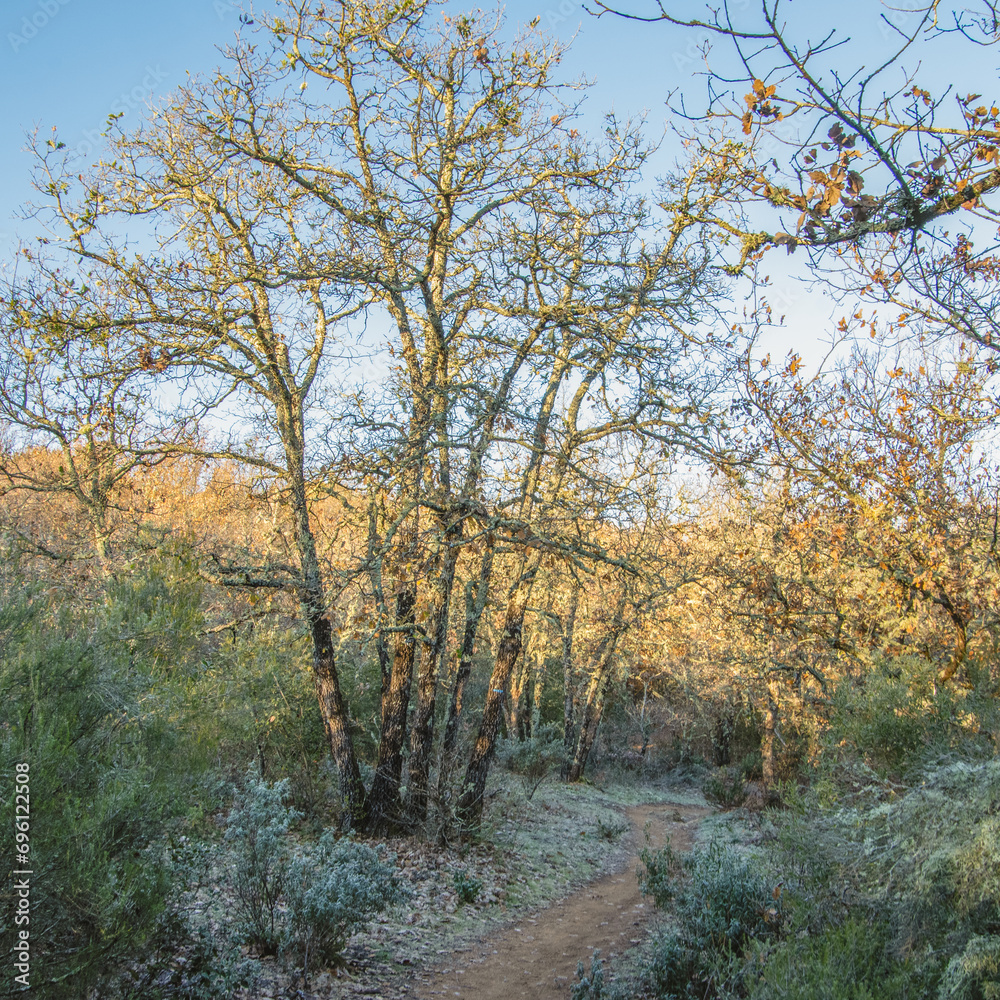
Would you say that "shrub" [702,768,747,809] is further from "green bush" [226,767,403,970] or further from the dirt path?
"green bush" [226,767,403,970]

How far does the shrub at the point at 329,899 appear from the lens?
18.2ft

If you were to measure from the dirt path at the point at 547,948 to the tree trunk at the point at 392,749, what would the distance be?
8.66 ft

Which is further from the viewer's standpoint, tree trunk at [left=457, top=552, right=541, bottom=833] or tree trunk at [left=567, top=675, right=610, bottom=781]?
tree trunk at [left=567, top=675, right=610, bottom=781]

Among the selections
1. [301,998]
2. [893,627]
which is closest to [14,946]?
[301,998]

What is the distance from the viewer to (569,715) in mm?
23312

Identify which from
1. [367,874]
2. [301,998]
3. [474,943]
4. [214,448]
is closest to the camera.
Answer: [301,998]

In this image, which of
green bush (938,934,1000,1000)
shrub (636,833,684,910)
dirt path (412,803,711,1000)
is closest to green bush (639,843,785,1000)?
dirt path (412,803,711,1000)

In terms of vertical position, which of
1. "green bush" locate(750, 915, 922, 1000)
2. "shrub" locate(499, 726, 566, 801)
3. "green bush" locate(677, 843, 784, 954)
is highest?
"green bush" locate(750, 915, 922, 1000)

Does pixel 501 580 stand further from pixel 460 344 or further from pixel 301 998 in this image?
pixel 301 998

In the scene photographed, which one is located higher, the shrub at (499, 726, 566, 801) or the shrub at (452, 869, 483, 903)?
the shrub at (452, 869, 483, 903)

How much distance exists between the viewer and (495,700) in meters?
10.8

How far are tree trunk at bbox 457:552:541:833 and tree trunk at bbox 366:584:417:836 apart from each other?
3.37 ft

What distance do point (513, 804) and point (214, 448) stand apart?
8.74 m

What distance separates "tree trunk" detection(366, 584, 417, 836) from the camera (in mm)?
9625
